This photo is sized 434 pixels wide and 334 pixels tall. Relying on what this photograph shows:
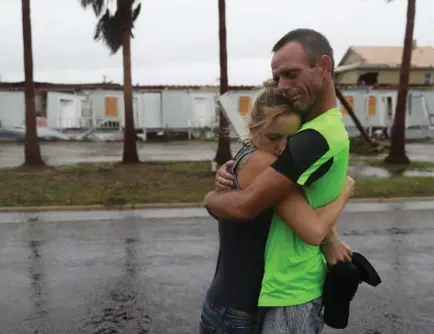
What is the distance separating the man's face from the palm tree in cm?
1829

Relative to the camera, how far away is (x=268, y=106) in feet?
6.70

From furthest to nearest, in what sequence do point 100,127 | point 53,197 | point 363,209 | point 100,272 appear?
point 100,127
point 53,197
point 363,209
point 100,272

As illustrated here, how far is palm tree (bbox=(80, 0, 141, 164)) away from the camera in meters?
20.1

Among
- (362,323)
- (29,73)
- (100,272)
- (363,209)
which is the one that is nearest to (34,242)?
(100,272)

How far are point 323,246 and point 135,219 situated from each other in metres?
8.89

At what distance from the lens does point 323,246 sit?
215 centimetres

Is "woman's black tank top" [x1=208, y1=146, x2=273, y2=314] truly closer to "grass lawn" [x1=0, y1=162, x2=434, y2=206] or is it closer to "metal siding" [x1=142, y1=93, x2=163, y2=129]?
"grass lawn" [x1=0, y1=162, x2=434, y2=206]

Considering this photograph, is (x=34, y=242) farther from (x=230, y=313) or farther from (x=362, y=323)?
(x=230, y=313)

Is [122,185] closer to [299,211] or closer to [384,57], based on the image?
[299,211]

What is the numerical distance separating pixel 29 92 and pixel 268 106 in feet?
58.9

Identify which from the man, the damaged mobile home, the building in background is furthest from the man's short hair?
the building in background

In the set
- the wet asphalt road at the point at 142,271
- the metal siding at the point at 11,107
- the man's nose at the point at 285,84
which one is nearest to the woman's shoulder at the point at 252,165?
the man's nose at the point at 285,84

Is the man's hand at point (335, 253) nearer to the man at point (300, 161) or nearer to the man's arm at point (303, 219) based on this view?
the man at point (300, 161)

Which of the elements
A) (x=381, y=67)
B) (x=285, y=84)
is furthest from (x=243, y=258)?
(x=381, y=67)
